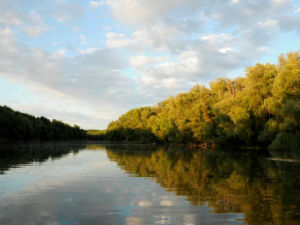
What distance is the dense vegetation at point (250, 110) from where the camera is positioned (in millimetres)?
40469

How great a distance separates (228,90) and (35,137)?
7757 cm

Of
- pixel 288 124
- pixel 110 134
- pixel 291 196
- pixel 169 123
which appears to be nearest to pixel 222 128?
pixel 288 124

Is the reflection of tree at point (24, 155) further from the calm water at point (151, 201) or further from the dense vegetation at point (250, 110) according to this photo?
the dense vegetation at point (250, 110)

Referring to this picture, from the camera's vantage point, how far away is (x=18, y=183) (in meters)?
16.4

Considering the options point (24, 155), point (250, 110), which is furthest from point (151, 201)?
point (250, 110)

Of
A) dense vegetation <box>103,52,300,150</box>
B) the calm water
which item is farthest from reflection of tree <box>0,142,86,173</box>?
dense vegetation <box>103,52,300,150</box>

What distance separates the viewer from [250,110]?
54188 mm

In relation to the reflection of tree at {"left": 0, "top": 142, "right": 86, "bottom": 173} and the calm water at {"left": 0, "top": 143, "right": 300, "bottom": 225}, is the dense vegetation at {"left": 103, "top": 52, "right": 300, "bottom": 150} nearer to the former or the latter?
the calm water at {"left": 0, "top": 143, "right": 300, "bottom": 225}

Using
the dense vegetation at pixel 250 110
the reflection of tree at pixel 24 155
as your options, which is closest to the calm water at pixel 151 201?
the reflection of tree at pixel 24 155

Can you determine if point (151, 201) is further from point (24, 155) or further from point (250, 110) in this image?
point (250, 110)

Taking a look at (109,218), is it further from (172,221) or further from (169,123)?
(169,123)

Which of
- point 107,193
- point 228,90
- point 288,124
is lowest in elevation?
point 107,193

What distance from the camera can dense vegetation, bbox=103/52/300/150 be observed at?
1593 inches

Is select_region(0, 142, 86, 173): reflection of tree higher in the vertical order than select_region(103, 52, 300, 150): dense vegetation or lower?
lower
